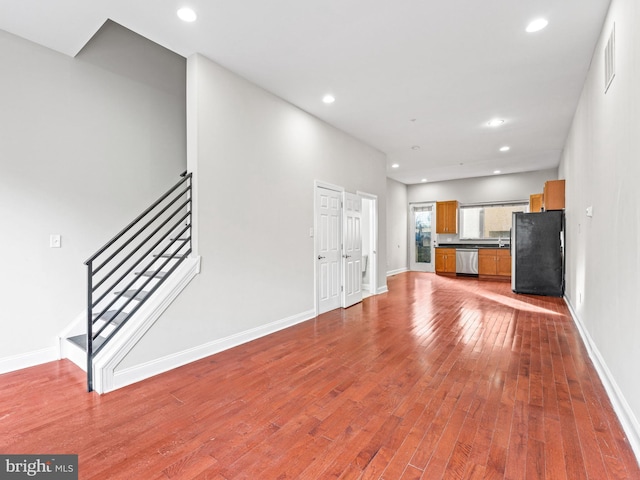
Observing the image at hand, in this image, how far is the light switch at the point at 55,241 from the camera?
319 centimetres

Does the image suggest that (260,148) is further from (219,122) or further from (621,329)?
(621,329)

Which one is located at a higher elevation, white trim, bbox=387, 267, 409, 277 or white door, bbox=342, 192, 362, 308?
white door, bbox=342, 192, 362, 308

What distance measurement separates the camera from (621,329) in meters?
2.25

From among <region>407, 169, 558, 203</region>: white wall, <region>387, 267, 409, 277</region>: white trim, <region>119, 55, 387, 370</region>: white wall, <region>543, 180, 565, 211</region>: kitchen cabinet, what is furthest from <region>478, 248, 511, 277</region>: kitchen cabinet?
<region>119, 55, 387, 370</region>: white wall

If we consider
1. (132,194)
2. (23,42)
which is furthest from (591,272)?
(23,42)

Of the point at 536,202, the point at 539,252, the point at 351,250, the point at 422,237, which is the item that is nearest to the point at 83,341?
the point at 351,250

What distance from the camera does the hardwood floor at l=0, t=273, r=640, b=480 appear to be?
173 centimetres

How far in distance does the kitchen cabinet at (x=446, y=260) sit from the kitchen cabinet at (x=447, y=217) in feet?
2.28

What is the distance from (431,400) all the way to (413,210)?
9531 millimetres

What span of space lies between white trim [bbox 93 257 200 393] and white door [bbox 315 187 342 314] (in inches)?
86.9

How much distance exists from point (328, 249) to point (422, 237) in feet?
22.5

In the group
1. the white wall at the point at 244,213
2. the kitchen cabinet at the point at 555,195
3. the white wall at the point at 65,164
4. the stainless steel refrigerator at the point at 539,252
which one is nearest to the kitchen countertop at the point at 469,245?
the stainless steel refrigerator at the point at 539,252

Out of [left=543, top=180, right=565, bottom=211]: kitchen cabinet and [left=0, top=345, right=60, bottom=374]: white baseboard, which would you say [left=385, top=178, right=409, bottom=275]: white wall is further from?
[left=0, top=345, right=60, bottom=374]: white baseboard

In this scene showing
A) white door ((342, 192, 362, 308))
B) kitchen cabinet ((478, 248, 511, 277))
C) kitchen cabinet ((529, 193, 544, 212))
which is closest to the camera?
white door ((342, 192, 362, 308))
